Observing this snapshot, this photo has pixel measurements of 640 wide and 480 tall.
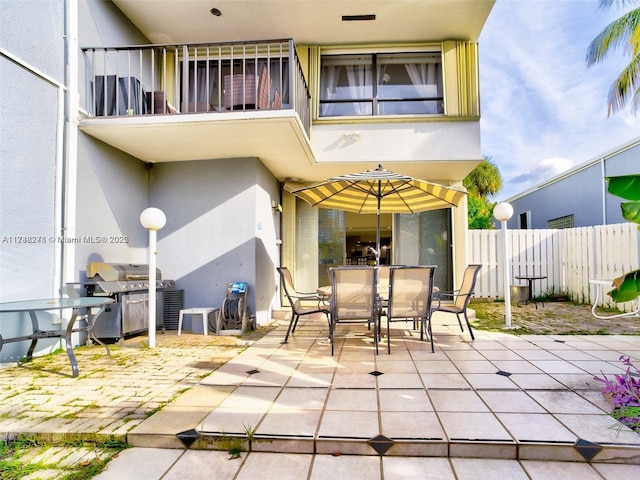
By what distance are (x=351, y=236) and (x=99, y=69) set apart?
8.09m

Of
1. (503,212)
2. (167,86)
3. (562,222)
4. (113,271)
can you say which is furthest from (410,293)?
(562,222)

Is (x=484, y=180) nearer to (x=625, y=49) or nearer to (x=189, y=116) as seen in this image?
(x=625, y=49)

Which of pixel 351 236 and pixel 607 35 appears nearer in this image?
pixel 607 35

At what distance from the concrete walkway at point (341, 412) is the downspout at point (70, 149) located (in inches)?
55.6

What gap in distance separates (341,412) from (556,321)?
234 inches

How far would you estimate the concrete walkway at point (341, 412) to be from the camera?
8.13 feet

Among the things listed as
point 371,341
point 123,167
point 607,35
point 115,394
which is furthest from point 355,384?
point 607,35

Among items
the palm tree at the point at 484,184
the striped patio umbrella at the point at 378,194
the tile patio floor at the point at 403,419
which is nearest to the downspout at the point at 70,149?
the tile patio floor at the point at 403,419

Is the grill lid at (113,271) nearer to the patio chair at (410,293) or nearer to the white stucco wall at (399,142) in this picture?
the patio chair at (410,293)

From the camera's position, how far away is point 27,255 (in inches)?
191

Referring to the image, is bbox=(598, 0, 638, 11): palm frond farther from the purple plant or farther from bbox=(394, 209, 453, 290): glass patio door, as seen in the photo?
the purple plant

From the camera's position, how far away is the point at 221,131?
5.78 m

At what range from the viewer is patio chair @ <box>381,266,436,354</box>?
482 centimetres

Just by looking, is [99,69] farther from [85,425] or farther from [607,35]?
[607,35]
